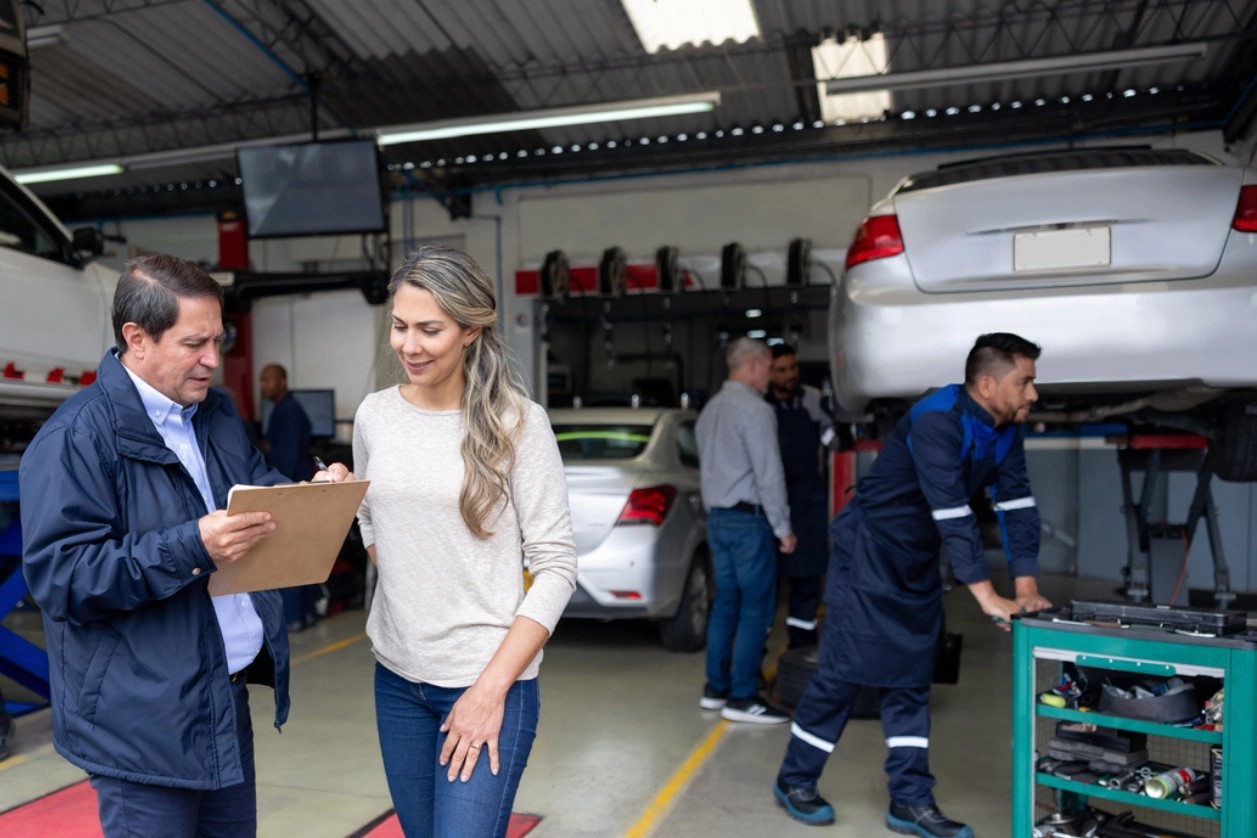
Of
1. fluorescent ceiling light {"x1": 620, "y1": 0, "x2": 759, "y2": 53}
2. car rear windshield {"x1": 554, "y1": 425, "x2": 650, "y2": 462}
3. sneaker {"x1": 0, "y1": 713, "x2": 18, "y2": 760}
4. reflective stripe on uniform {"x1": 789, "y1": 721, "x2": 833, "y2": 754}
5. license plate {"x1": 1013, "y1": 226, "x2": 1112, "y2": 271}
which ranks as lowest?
Result: sneaker {"x1": 0, "y1": 713, "x2": 18, "y2": 760}

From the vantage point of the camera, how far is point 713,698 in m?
4.66

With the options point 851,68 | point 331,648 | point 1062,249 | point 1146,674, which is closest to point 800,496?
point 1062,249

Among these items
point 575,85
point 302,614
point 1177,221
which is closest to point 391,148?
point 575,85

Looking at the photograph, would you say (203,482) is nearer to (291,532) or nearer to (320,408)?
(291,532)

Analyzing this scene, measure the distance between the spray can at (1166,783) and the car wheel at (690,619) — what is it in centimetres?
336

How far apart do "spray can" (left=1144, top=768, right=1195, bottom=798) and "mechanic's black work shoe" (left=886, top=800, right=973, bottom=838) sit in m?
0.78

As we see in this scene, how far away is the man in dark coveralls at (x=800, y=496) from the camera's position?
5.09m

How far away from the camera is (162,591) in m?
1.52

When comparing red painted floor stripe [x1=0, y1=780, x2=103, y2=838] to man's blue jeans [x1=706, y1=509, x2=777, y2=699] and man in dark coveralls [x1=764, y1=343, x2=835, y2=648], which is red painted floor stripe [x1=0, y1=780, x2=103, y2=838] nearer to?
man's blue jeans [x1=706, y1=509, x2=777, y2=699]

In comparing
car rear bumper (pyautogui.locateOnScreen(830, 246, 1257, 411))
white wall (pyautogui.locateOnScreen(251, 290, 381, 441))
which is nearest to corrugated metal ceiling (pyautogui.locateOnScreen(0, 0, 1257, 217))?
white wall (pyautogui.locateOnScreen(251, 290, 381, 441))

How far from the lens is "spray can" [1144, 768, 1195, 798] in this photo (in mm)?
2418

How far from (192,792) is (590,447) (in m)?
4.13

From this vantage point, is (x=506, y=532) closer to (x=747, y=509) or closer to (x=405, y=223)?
(x=747, y=509)

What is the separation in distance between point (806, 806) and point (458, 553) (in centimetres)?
213
